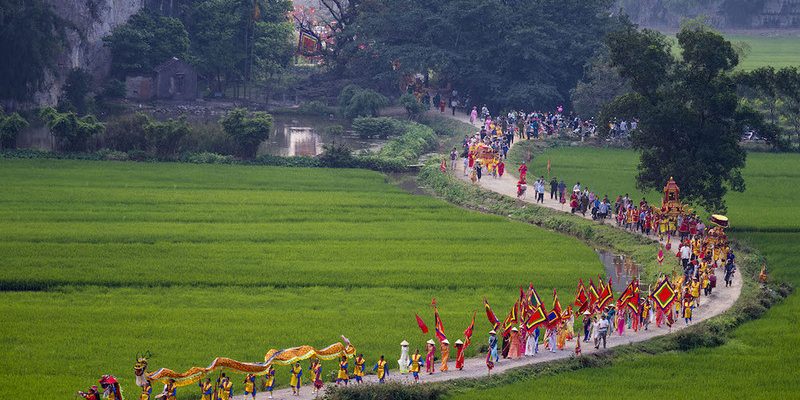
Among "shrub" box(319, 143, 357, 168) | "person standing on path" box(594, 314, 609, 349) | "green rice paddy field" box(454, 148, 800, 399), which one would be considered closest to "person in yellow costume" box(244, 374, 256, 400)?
"green rice paddy field" box(454, 148, 800, 399)

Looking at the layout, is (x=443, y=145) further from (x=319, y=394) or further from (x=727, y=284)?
(x=319, y=394)

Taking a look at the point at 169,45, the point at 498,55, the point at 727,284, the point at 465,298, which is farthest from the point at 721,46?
the point at 169,45

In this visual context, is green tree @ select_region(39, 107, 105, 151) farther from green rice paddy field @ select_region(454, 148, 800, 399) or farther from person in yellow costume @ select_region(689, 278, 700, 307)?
person in yellow costume @ select_region(689, 278, 700, 307)

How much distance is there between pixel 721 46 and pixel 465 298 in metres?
17.8

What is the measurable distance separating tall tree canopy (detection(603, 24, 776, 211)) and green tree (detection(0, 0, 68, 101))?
32.8m

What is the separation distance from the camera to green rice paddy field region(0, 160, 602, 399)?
1331 inches

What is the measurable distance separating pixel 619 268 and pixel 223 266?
1290cm

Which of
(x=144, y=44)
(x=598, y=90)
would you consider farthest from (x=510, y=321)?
(x=144, y=44)

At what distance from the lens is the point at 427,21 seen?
82.8 metres

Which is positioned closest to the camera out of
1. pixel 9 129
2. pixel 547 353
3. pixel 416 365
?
pixel 416 365

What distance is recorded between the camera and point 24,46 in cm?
7100

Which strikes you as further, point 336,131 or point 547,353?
point 336,131

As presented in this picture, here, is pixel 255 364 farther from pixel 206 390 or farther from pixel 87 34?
pixel 87 34

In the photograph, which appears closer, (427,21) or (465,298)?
(465,298)
